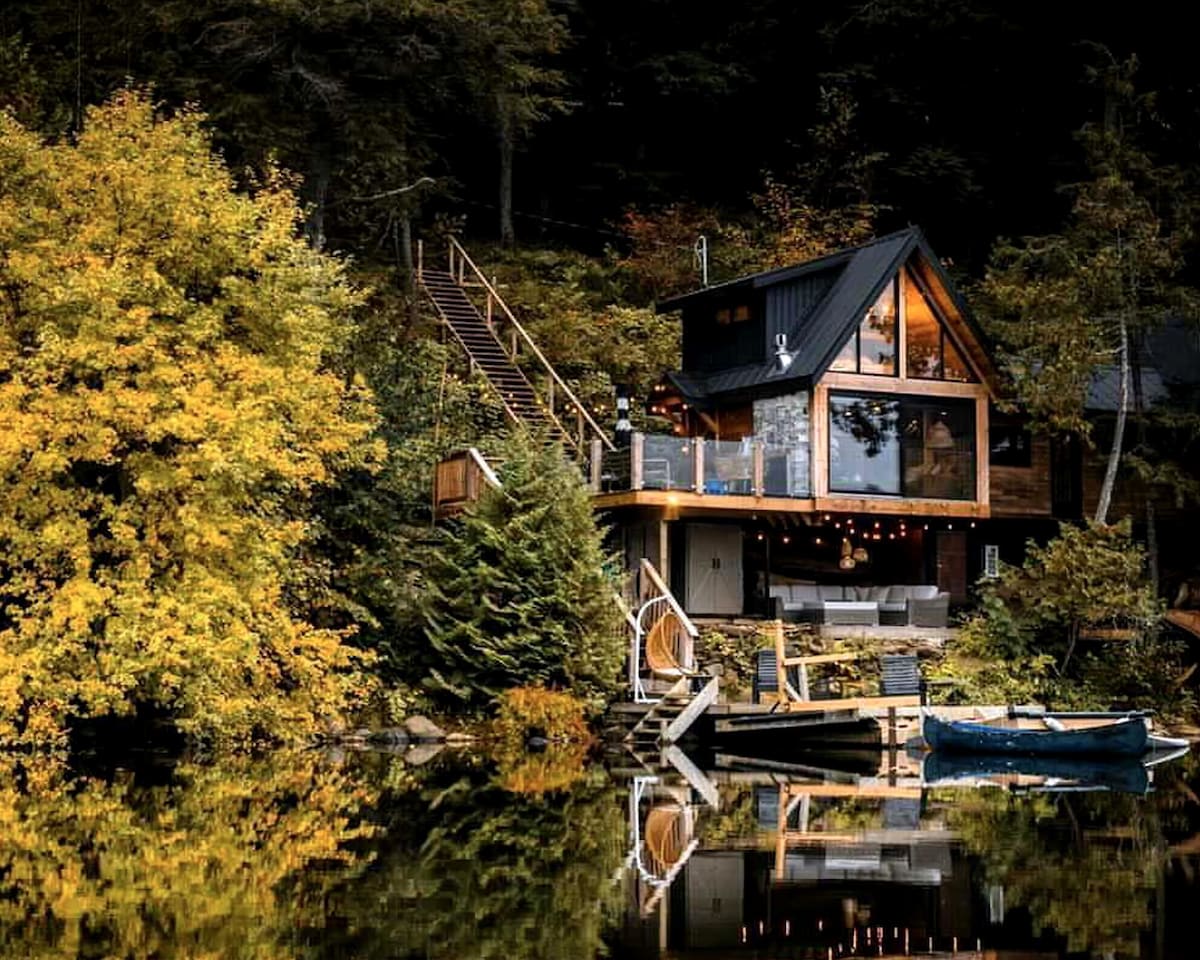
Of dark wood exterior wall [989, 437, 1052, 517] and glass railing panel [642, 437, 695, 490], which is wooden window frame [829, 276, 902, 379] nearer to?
glass railing panel [642, 437, 695, 490]

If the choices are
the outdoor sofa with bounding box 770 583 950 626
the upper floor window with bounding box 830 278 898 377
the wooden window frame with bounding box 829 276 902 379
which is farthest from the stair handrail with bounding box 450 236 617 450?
the upper floor window with bounding box 830 278 898 377

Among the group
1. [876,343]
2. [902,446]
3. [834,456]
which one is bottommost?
[834,456]

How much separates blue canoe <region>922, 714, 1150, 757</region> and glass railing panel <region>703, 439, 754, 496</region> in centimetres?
745

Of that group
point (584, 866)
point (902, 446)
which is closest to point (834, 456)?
point (902, 446)

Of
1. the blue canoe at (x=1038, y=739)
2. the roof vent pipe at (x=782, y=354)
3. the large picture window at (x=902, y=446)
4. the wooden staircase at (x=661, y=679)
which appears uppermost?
the roof vent pipe at (x=782, y=354)

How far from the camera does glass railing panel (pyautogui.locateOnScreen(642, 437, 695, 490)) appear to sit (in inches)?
1369

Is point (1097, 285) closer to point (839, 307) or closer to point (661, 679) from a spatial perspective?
point (839, 307)

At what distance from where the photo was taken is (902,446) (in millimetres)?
37594

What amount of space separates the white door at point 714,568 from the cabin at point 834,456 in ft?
0.12

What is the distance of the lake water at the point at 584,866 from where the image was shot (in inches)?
500

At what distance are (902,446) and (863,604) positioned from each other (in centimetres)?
344

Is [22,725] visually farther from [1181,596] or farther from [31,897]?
[1181,596]

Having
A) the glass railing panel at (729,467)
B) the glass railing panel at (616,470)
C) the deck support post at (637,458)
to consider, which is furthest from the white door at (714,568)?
the deck support post at (637,458)

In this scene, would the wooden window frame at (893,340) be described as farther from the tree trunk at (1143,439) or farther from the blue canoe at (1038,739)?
the blue canoe at (1038,739)
